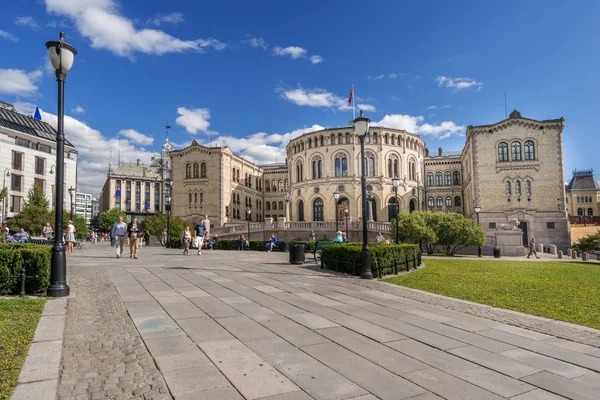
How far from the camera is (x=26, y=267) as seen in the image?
826 cm

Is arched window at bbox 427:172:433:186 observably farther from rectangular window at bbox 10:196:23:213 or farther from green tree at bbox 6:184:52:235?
rectangular window at bbox 10:196:23:213

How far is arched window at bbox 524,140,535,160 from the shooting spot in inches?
1779

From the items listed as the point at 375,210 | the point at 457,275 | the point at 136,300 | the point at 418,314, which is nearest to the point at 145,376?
the point at 136,300

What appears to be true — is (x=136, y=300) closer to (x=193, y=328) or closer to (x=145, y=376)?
(x=193, y=328)

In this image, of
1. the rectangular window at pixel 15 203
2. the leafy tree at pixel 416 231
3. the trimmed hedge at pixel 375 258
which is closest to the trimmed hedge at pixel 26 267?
the trimmed hedge at pixel 375 258

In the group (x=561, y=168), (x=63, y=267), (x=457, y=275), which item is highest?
(x=561, y=168)

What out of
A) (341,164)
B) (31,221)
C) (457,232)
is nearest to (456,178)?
(341,164)

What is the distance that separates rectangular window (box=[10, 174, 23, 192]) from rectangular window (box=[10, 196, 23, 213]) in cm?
107

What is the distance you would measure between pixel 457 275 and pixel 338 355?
9.96 meters

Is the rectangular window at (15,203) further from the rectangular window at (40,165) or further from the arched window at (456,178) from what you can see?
the arched window at (456,178)

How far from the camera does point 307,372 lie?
13.7 feet

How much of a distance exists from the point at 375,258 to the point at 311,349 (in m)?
7.95

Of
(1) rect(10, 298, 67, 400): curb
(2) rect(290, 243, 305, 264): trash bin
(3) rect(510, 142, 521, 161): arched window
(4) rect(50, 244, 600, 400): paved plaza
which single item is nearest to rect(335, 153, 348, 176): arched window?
(3) rect(510, 142, 521, 161): arched window

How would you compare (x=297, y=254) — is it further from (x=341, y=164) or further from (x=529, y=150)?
(x=529, y=150)
